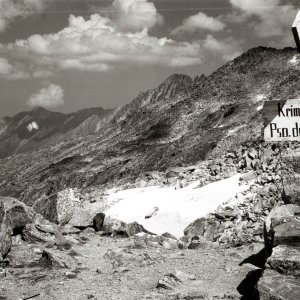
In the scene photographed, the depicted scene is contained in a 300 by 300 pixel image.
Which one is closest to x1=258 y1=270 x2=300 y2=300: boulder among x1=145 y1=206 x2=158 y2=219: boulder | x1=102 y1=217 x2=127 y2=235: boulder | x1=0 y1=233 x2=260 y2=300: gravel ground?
x1=0 y1=233 x2=260 y2=300: gravel ground

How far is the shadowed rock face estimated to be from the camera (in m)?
37.8

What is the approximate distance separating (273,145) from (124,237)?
8108mm

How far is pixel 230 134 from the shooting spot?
125ft

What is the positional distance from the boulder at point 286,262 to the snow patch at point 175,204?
314 inches

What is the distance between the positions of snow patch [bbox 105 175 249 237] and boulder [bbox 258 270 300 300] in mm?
8162

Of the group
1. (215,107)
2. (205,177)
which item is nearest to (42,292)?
(205,177)

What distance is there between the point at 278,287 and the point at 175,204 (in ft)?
37.5

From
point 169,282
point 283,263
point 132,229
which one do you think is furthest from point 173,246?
point 283,263

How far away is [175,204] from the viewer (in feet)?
54.7

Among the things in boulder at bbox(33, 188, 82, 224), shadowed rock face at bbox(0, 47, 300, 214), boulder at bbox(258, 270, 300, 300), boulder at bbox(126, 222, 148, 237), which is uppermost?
shadowed rock face at bbox(0, 47, 300, 214)

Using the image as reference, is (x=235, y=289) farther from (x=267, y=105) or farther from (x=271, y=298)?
(x=267, y=105)

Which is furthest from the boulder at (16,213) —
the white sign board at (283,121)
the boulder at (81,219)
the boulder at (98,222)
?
the white sign board at (283,121)

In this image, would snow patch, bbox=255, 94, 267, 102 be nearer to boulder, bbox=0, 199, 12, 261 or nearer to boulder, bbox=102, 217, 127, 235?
boulder, bbox=102, 217, 127, 235

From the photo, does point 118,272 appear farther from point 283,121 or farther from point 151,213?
point 151,213
